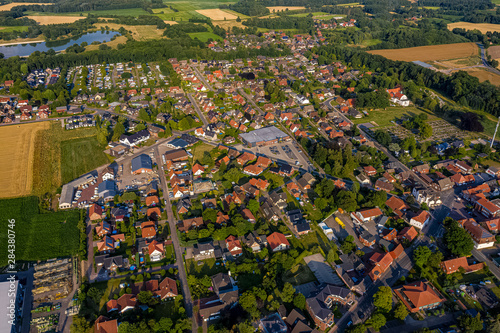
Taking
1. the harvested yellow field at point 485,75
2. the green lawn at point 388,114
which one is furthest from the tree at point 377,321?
the harvested yellow field at point 485,75

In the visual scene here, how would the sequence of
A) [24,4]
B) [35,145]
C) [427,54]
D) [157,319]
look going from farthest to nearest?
[24,4]
[427,54]
[35,145]
[157,319]

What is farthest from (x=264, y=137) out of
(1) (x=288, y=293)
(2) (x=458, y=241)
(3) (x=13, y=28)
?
(3) (x=13, y=28)

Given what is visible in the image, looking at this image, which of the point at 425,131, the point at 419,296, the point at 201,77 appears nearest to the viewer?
the point at 419,296

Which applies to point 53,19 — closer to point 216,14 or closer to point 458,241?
point 216,14

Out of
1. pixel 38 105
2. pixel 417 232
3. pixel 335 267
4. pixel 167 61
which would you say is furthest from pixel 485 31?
pixel 38 105

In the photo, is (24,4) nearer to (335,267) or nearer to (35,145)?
(35,145)

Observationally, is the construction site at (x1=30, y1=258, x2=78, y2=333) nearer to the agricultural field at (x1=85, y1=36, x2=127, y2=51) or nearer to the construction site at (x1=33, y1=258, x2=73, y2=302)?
the construction site at (x1=33, y1=258, x2=73, y2=302)
